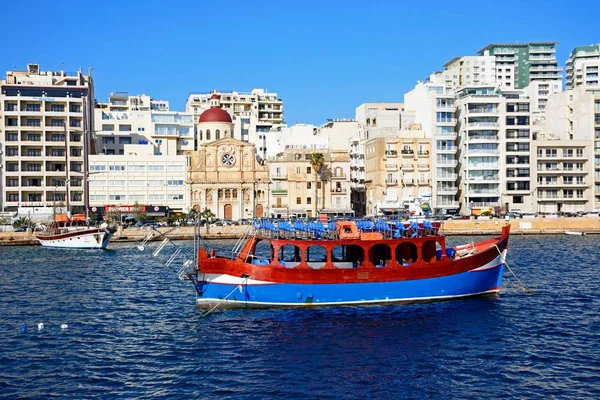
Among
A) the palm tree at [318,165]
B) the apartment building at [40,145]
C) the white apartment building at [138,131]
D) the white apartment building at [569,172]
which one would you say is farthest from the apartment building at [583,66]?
the apartment building at [40,145]

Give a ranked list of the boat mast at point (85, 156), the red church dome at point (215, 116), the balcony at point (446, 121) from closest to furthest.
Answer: the boat mast at point (85, 156), the balcony at point (446, 121), the red church dome at point (215, 116)

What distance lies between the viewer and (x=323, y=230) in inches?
1628

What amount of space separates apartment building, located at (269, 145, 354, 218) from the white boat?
33.1 metres

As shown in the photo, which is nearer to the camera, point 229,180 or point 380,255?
point 380,255

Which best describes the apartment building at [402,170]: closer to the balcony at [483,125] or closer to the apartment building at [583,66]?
the balcony at [483,125]

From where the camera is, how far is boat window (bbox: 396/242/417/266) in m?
40.7

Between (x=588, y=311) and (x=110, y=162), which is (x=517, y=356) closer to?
(x=588, y=311)

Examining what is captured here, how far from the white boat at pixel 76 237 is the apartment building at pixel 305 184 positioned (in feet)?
109

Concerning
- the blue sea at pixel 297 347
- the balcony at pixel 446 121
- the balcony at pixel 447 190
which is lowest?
the blue sea at pixel 297 347

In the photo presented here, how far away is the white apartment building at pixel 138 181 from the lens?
10394cm

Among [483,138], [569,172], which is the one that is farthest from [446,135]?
[569,172]

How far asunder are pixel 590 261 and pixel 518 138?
1777 inches

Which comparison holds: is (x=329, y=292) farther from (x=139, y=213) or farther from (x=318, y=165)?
(x=318, y=165)

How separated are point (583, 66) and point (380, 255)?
147712 millimetres
